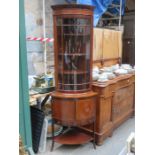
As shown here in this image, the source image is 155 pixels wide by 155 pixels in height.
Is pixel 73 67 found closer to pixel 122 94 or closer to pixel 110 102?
pixel 110 102

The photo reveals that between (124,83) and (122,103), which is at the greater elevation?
(124,83)

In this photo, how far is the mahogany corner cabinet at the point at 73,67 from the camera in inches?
98.4

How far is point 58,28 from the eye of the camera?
254cm

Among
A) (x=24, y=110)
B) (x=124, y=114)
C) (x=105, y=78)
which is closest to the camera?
(x=24, y=110)

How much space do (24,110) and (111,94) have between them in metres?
1.21

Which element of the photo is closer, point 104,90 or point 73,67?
point 73,67

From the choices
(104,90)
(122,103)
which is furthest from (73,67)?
(122,103)

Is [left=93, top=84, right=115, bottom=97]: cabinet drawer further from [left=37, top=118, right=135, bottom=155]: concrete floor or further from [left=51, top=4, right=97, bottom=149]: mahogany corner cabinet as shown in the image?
[left=37, top=118, right=135, bottom=155]: concrete floor

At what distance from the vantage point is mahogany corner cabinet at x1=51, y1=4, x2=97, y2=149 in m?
2.50

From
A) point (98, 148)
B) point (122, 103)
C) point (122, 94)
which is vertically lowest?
point (98, 148)

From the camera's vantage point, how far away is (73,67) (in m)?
2.62

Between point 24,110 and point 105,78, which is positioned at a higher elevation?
point 105,78
